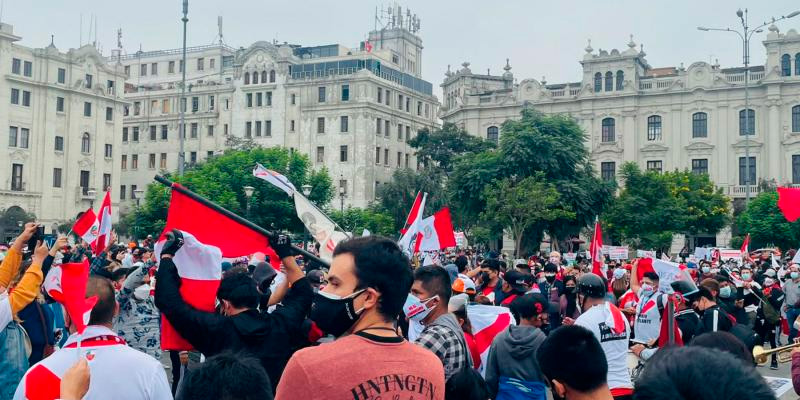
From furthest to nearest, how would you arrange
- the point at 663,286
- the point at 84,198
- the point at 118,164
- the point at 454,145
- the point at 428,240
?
the point at 118,164 → the point at 84,198 → the point at 454,145 → the point at 428,240 → the point at 663,286

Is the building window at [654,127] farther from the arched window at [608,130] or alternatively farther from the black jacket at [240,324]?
the black jacket at [240,324]

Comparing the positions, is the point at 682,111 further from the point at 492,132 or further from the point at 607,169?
the point at 492,132

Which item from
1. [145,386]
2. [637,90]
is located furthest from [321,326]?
[637,90]

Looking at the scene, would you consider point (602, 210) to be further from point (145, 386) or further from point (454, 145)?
point (145, 386)

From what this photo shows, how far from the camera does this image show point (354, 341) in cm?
296

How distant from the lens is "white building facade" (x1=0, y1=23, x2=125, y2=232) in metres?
→ 60.8

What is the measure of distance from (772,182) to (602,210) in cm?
1765

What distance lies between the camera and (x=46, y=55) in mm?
63000

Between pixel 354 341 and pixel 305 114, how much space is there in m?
71.3

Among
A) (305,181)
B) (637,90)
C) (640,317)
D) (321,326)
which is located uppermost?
(637,90)

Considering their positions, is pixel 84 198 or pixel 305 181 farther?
pixel 84 198

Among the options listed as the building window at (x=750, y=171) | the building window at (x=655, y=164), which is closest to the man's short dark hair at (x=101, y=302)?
the building window at (x=750, y=171)

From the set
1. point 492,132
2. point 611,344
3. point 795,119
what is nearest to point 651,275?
point 611,344

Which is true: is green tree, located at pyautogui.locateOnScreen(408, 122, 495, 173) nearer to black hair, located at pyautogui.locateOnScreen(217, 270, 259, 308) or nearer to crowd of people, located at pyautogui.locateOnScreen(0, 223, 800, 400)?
crowd of people, located at pyautogui.locateOnScreen(0, 223, 800, 400)
